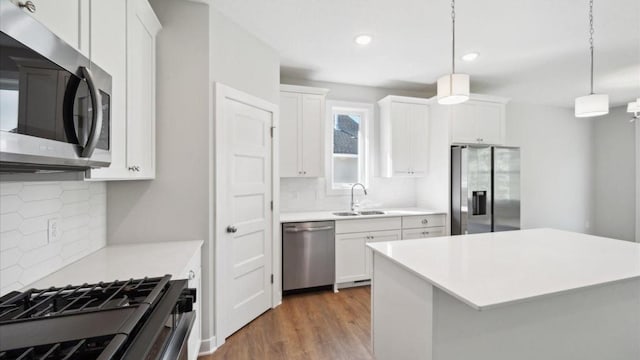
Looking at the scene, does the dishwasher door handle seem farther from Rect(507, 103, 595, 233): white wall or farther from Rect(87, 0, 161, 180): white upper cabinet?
Rect(507, 103, 595, 233): white wall

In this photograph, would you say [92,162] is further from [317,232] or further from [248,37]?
[317,232]

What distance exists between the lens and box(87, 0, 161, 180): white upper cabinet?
4.21 ft

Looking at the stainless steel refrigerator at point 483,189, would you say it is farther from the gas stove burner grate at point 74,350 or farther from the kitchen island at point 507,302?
the gas stove burner grate at point 74,350

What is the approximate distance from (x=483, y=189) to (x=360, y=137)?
1786 mm

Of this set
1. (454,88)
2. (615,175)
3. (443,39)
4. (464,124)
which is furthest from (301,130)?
(615,175)

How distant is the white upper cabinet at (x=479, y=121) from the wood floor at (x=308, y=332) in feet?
8.20

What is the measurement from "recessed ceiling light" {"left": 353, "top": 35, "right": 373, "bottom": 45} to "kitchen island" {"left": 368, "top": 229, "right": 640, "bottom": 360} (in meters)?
2.00

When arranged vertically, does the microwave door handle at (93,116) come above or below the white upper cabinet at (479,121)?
below

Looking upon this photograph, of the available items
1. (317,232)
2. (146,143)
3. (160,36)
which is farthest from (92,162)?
(317,232)

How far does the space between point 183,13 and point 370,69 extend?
2177 millimetres

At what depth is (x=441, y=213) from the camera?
363cm

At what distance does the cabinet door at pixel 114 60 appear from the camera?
1221 millimetres

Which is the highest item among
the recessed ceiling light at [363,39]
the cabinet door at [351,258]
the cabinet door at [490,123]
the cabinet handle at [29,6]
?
the recessed ceiling light at [363,39]

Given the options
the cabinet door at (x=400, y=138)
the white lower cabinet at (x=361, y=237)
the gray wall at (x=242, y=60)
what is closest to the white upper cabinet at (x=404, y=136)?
the cabinet door at (x=400, y=138)
